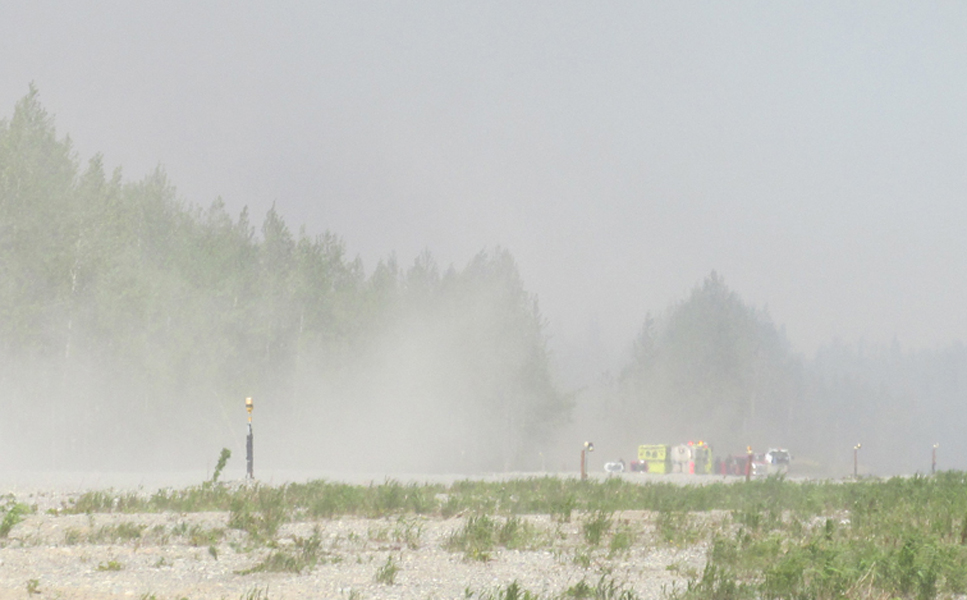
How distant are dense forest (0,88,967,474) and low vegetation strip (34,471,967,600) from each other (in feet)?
83.9

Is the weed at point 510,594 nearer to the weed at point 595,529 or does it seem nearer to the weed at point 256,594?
the weed at point 256,594

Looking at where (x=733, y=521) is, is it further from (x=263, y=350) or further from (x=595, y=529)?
(x=263, y=350)

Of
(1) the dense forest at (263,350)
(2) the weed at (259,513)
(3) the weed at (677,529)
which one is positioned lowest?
(3) the weed at (677,529)

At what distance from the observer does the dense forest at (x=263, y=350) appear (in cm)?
4053

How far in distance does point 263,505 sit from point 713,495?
981 cm

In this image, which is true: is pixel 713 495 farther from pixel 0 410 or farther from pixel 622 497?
pixel 0 410

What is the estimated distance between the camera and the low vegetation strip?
912cm

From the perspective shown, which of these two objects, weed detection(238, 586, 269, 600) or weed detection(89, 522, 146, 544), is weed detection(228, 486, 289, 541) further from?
weed detection(238, 586, 269, 600)

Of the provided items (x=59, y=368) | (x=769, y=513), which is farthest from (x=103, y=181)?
(x=769, y=513)

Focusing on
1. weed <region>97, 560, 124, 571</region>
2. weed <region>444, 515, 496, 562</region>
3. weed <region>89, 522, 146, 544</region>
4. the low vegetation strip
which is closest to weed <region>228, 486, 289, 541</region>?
the low vegetation strip

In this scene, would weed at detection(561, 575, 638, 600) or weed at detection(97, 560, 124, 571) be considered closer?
weed at detection(561, 575, 638, 600)

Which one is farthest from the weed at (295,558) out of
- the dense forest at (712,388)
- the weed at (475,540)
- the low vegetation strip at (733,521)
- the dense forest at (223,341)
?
the dense forest at (712,388)

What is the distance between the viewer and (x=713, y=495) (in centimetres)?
1973

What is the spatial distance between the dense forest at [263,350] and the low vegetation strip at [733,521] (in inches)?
1006
